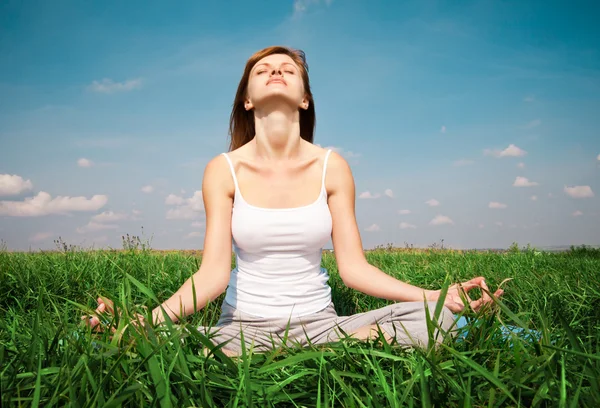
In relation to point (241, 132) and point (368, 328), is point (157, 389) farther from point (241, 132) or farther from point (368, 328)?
point (241, 132)

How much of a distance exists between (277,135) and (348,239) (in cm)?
86

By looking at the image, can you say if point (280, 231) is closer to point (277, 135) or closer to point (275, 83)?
point (277, 135)

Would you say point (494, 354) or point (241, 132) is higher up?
point (241, 132)

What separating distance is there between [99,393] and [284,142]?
2.04 m

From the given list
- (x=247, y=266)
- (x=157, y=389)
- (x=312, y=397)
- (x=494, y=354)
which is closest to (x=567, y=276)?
(x=494, y=354)

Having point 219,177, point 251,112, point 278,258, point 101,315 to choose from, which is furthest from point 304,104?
point 101,315

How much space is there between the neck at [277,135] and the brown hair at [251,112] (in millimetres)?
322

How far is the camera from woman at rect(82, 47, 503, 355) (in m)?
2.97

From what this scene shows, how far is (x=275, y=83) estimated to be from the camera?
3.10 m

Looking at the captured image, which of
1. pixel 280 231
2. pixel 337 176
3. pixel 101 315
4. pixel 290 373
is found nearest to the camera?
pixel 290 373

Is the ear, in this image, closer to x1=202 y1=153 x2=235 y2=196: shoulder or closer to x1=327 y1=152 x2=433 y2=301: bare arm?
x1=327 y1=152 x2=433 y2=301: bare arm

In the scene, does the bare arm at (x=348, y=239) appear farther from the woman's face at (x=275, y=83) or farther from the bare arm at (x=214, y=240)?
the bare arm at (x=214, y=240)

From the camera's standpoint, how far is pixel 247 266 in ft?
10.4

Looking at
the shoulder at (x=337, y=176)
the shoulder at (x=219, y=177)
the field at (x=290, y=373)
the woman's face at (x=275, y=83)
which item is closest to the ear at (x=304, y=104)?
the woman's face at (x=275, y=83)
